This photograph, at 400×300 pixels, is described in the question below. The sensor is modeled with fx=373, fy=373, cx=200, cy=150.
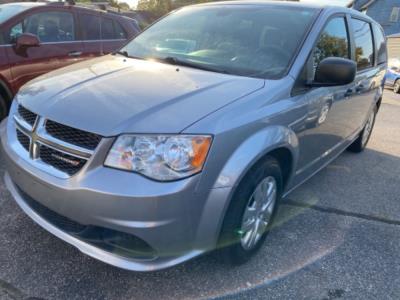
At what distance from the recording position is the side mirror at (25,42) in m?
4.31

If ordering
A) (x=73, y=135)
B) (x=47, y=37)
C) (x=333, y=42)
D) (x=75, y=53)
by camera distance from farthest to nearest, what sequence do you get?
(x=75, y=53), (x=47, y=37), (x=333, y=42), (x=73, y=135)

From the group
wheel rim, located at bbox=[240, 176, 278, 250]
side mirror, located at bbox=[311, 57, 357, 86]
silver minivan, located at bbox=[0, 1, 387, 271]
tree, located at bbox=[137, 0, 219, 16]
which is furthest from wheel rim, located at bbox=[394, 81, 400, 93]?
tree, located at bbox=[137, 0, 219, 16]

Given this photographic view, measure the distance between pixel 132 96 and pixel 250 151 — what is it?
754mm

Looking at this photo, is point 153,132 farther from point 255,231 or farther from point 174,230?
point 255,231

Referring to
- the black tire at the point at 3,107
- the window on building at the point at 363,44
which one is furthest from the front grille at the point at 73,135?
the window on building at the point at 363,44

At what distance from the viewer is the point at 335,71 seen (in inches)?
100

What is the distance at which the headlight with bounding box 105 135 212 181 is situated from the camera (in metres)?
1.88

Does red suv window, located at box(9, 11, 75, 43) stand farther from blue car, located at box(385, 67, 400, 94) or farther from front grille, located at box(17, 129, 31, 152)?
blue car, located at box(385, 67, 400, 94)

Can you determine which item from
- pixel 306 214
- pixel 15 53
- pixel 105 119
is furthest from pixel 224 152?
pixel 15 53

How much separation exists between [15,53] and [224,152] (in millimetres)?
3462

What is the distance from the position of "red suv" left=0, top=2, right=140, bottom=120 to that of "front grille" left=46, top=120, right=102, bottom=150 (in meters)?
2.58

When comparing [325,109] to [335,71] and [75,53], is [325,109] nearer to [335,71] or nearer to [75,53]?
[335,71]

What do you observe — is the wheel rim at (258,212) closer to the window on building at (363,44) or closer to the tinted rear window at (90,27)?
the window on building at (363,44)

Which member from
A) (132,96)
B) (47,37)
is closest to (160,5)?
(47,37)
